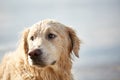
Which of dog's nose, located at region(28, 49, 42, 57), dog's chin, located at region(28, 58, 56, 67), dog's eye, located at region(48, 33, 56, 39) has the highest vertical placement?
dog's eye, located at region(48, 33, 56, 39)

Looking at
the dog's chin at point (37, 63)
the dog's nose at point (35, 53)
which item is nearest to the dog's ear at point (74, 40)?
the dog's chin at point (37, 63)

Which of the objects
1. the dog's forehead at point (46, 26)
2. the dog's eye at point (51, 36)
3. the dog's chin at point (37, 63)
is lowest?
the dog's chin at point (37, 63)

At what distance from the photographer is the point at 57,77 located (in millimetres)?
7133

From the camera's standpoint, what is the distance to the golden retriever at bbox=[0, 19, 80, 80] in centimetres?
659

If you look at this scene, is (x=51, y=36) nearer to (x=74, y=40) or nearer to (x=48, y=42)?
(x=48, y=42)

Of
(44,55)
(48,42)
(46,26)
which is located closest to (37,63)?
(44,55)

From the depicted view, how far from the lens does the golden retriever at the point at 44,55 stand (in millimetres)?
6590

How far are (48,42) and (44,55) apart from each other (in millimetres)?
306

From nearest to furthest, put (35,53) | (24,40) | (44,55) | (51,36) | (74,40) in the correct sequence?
(35,53), (44,55), (51,36), (24,40), (74,40)

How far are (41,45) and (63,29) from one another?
30.1 inches

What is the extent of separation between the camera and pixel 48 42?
668cm

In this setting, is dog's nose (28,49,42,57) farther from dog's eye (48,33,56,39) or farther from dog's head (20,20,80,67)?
dog's eye (48,33,56,39)

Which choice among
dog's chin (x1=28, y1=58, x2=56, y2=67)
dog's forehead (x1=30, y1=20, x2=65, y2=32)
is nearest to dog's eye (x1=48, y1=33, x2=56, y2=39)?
dog's forehead (x1=30, y1=20, x2=65, y2=32)

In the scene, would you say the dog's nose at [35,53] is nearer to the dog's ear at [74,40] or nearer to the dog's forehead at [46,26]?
the dog's forehead at [46,26]
